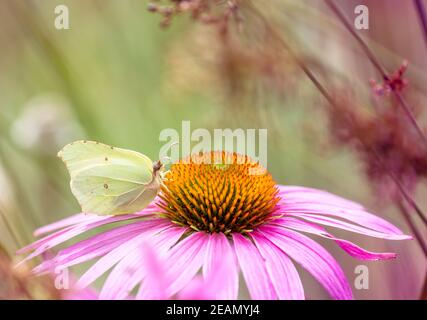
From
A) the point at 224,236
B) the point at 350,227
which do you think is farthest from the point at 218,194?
the point at 350,227

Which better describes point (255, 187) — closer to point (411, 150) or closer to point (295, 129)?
point (411, 150)

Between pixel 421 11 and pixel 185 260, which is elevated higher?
pixel 421 11

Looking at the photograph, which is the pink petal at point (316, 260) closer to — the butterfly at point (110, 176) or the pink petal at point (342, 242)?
the pink petal at point (342, 242)

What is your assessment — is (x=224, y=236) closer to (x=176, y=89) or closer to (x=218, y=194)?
(x=218, y=194)

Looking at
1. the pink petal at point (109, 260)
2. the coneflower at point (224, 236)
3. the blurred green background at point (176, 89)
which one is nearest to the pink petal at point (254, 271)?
the coneflower at point (224, 236)

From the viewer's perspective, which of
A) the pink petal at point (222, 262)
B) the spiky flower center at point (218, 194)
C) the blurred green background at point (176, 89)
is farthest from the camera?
the blurred green background at point (176, 89)

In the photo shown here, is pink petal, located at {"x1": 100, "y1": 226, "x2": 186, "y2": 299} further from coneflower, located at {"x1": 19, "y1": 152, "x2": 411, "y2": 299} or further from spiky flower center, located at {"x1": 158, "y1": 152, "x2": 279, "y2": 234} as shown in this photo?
spiky flower center, located at {"x1": 158, "y1": 152, "x2": 279, "y2": 234}
